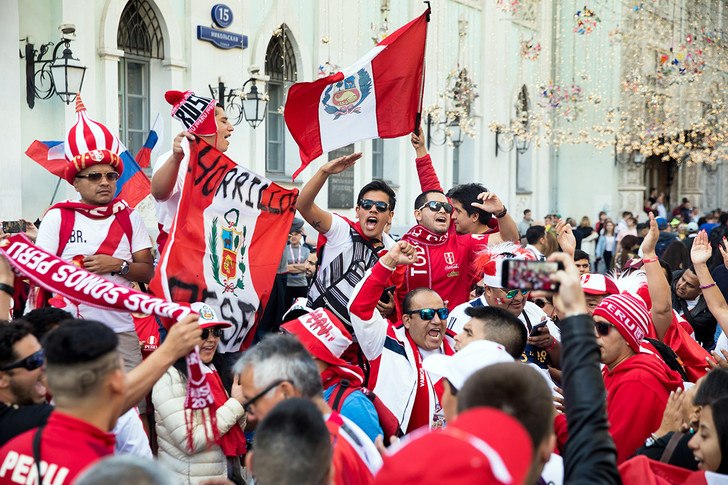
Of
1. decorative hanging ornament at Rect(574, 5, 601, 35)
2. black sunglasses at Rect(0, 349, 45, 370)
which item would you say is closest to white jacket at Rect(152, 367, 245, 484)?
black sunglasses at Rect(0, 349, 45, 370)

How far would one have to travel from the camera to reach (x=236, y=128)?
1399 centimetres

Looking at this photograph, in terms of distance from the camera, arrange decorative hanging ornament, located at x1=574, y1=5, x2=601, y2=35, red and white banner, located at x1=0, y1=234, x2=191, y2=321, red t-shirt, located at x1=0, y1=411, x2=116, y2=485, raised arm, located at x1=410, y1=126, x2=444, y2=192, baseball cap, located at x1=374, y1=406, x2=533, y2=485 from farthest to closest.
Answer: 1. decorative hanging ornament, located at x1=574, y1=5, x2=601, y2=35
2. raised arm, located at x1=410, y1=126, x2=444, y2=192
3. red and white banner, located at x1=0, y1=234, x2=191, y2=321
4. red t-shirt, located at x1=0, y1=411, x2=116, y2=485
5. baseball cap, located at x1=374, y1=406, x2=533, y2=485

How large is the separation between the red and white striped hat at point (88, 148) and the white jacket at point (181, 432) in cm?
133

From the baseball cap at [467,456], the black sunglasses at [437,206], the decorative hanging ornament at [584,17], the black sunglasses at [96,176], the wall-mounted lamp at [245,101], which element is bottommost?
the baseball cap at [467,456]

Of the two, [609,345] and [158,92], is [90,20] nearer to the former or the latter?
[158,92]

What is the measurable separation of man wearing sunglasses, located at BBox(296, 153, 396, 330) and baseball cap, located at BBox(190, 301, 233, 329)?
878 mm

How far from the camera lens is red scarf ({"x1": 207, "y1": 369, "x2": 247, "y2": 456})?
4230 millimetres

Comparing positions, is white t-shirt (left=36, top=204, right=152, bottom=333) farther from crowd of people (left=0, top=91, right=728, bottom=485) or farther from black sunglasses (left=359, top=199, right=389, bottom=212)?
black sunglasses (left=359, top=199, right=389, bottom=212)

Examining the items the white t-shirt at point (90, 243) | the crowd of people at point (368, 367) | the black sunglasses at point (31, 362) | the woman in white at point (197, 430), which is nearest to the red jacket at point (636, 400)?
the crowd of people at point (368, 367)

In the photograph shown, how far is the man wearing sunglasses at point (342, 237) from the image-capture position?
16.9 feet

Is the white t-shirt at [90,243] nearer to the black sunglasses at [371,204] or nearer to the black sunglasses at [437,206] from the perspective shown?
the black sunglasses at [371,204]

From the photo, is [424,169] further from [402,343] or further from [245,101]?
[245,101]

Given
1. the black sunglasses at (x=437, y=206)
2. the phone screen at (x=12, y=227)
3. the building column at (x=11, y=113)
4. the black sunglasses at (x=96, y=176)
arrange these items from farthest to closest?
the building column at (x=11, y=113) → the phone screen at (x=12, y=227) → the black sunglasses at (x=437, y=206) → the black sunglasses at (x=96, y=176)

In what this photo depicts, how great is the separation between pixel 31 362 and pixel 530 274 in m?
1.96
